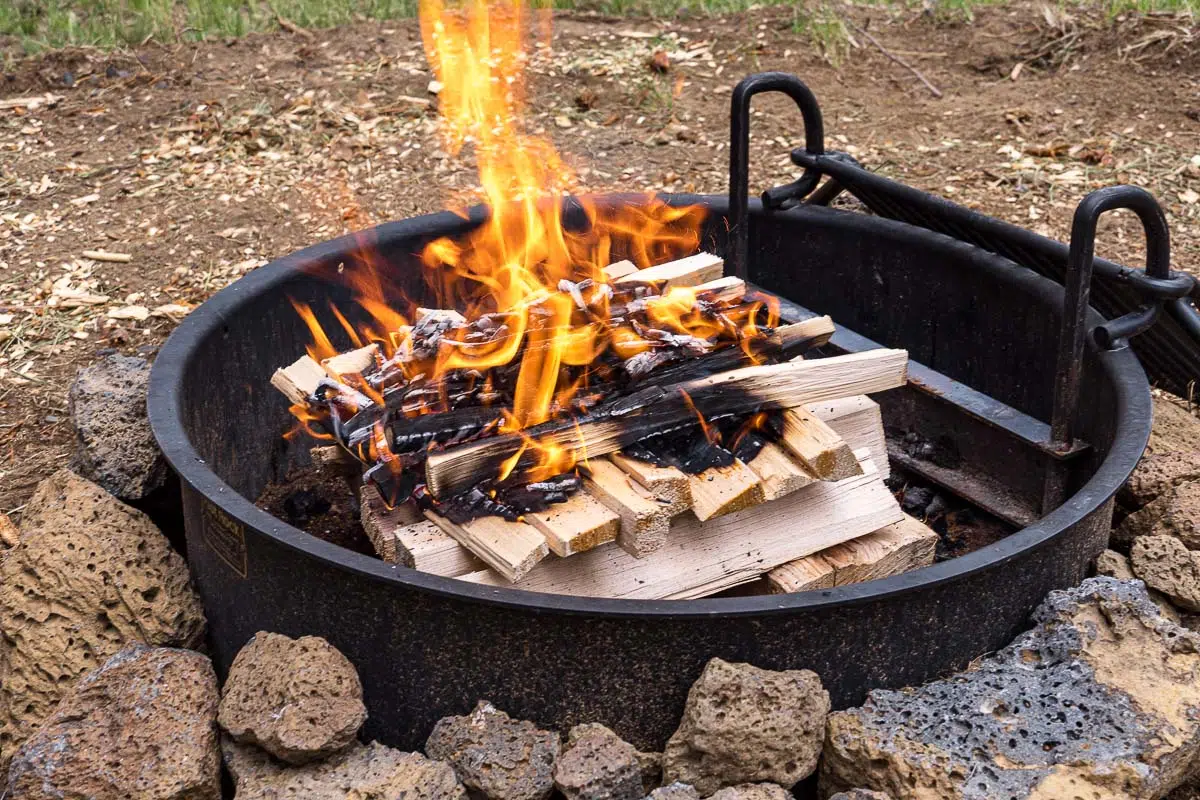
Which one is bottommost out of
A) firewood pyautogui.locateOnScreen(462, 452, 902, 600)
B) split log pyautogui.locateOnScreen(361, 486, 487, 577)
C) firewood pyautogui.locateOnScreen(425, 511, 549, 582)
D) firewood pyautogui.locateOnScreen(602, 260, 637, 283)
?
firewood pyautogui.locateOnScreen(462, 452, 902, 600)

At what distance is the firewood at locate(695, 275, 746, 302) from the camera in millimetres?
3334

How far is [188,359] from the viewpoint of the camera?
321cm

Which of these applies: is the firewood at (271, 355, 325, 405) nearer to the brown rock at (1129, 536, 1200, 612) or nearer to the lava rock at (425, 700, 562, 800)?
the lava rock at (425, 700, 562, 800)

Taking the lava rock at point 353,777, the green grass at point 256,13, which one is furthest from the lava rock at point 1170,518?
the green grass at point 256,13

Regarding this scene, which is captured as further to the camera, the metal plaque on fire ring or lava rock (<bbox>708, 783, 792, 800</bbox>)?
the metal plaque on fire ring

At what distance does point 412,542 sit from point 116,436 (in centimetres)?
102

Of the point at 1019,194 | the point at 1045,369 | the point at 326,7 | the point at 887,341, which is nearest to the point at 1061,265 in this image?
the point at 1045,369

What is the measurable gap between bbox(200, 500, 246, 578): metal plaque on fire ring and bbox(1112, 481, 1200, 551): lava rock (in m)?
2.04

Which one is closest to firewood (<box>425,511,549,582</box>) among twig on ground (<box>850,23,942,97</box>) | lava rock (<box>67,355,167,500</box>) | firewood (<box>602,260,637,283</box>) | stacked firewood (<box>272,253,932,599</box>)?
stacked firewood (<box>272,253,932,599</box>)

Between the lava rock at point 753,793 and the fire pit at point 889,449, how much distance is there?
188mm

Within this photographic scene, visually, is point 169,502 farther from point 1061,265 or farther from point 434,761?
point 1061,265

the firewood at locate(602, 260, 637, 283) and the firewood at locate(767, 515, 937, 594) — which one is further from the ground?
the firewood at locate(602, 260, 637, 283)

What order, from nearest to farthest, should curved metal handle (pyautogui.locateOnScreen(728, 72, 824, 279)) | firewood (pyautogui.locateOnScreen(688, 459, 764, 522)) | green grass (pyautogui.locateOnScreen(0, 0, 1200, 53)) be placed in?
firewood (pyautogui.locateOnScreen(688, 459, 764, 522)) < curved metal handle (pyautogui.locateOnScreen(728, 72, 824, 279)) < green grass (pyautogui.locateOnScreen(0, 0, 1200, 53))

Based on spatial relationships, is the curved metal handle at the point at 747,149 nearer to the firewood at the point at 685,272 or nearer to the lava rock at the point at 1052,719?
the firewood at the point at 685,272
